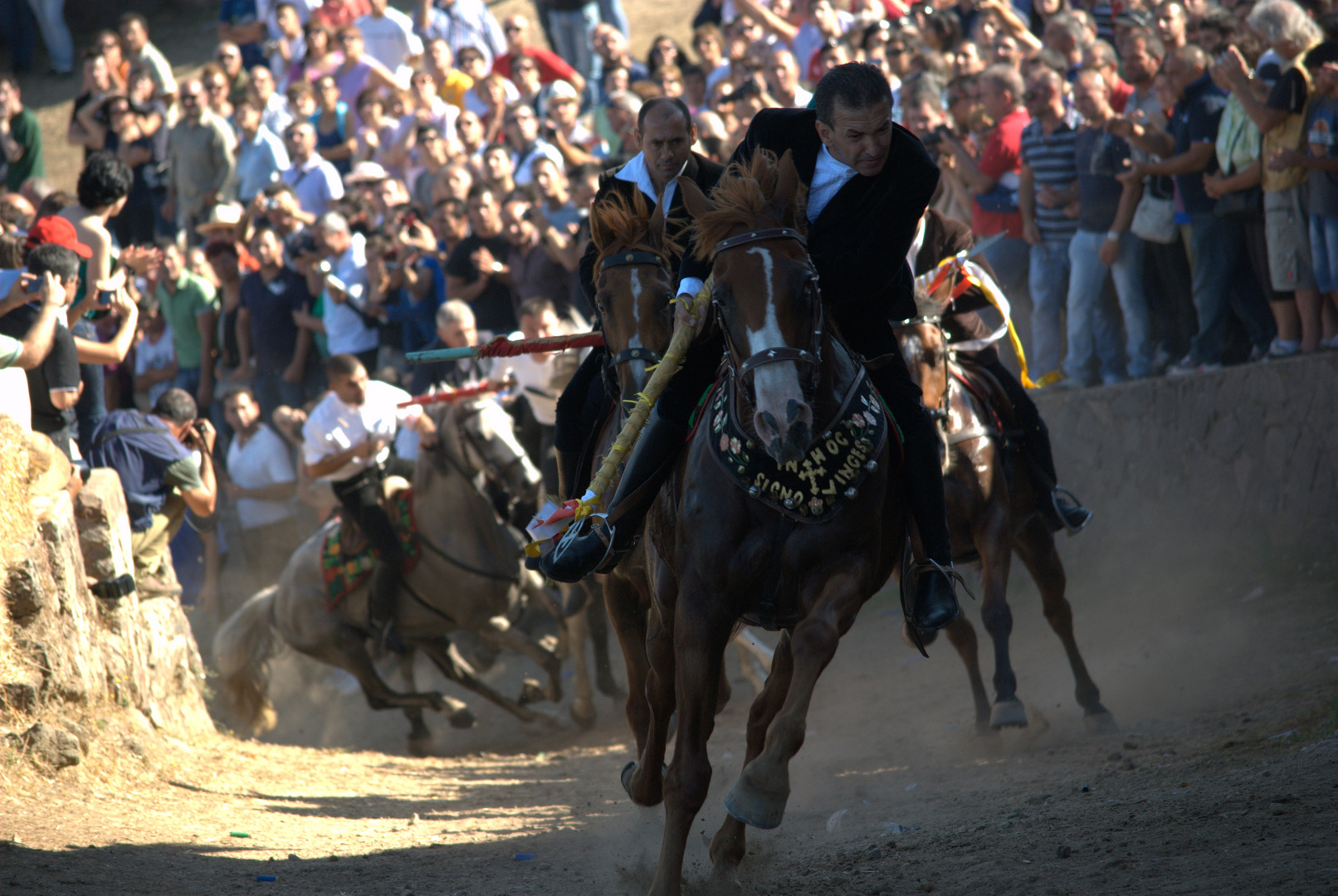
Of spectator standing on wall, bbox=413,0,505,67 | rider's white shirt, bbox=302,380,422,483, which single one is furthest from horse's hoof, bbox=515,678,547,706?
spectator standing on wall, bbox=413,0,505,67

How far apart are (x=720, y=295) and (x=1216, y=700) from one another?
4667 mm

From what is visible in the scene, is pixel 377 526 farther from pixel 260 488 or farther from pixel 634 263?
pixel 634 263

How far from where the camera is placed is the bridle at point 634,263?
5617mm

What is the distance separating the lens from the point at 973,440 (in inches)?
292

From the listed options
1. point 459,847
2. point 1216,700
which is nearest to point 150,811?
point 459,847

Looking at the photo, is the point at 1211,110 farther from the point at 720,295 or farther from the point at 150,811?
the point at 150,811

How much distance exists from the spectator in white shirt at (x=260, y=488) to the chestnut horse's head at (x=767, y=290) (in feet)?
32.1

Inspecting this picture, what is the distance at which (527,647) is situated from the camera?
11.0m

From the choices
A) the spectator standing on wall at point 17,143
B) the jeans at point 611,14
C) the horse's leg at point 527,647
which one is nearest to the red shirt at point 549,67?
the jeans at point 611,14

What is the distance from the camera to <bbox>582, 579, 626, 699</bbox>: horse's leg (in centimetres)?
1068

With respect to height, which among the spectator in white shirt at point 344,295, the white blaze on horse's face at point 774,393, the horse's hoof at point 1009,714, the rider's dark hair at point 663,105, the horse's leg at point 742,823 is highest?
the rider's dark hair at point 663,105

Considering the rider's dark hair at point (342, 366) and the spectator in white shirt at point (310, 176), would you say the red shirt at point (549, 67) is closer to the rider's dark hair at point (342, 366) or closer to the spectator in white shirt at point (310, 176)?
the spectator in white shirt at point (310, 176)

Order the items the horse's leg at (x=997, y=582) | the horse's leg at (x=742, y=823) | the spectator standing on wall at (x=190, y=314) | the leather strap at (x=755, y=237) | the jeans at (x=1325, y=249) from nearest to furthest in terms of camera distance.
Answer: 1. the leather strap at (x=755, y=237)
2. the horse's leg at (x=742, y=823)
3. the horse's leg at (x=997, y=582)
4. the jeans at (x=1325, y=249)
5. the spectator standing on wall at (x=190, y=314)

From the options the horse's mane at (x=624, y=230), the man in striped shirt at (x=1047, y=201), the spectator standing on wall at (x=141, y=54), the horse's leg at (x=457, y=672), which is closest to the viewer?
the horse's mane at (x=624, y=230)
